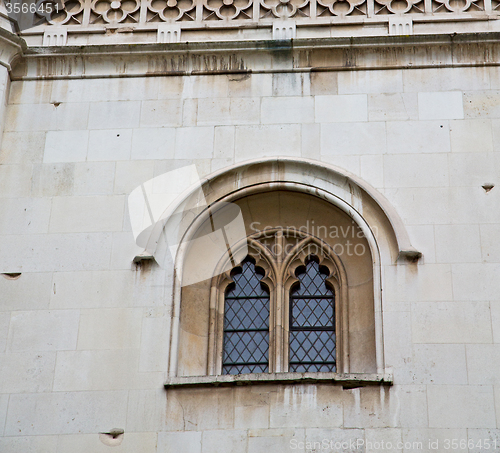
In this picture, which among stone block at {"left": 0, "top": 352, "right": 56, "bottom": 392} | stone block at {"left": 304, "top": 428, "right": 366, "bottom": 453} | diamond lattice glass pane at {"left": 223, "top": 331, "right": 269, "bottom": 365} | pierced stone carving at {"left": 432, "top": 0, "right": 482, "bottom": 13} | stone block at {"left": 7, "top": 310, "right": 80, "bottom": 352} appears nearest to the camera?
stone block at {"left": 304, "top": 428, "right": 366, "bottom": 453}

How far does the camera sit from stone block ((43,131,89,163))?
13906 mm

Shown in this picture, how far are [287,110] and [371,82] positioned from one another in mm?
1266

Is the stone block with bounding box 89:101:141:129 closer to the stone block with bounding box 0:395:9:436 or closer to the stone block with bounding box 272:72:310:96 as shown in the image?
the stone block with bounding box 272:72:310:96

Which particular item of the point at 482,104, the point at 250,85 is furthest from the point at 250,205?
the point at 482,104

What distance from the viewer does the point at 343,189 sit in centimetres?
1332

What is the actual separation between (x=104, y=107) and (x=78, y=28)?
149cm

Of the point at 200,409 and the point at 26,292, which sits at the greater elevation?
the point at 26,292

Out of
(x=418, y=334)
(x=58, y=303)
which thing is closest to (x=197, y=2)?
(x=58, y=303)

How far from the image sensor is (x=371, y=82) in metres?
14.1

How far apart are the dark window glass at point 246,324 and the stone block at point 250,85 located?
8.05 feet

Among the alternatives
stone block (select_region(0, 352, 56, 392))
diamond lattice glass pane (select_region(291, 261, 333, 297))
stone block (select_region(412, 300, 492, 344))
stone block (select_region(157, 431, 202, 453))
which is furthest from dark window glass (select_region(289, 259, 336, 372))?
stone block (select_region(0, 352, 56, 392))

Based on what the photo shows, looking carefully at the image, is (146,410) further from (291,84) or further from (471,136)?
(471,136)

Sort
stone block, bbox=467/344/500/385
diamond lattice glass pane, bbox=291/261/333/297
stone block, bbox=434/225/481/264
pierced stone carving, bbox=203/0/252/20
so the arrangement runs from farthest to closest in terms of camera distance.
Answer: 1. pierced stone carving, bbox=203/0/252/20
2. diamond lattice glass pane, bbox=291/261/333/297
3. stone block, bbox=434/225/481/264
4. stone block, bbox=467/344/500/385

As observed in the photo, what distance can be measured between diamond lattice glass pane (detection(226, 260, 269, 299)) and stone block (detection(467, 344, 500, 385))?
294cm
